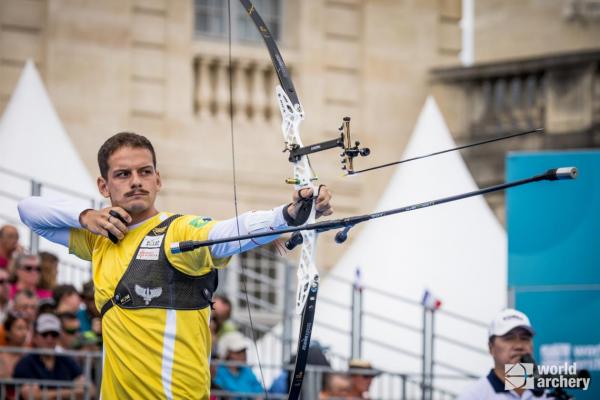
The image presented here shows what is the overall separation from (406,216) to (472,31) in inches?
298

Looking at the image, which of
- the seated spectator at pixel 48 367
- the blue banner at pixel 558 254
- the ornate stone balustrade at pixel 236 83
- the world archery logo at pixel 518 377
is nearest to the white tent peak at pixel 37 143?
the ornate stone balustrade at pixel 236 83

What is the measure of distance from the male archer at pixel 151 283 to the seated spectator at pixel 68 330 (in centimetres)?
566

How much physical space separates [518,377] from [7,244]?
6.38 meters

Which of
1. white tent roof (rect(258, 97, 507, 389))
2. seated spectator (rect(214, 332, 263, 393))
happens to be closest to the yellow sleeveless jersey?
seated spectator (rect(214, 332, 263, 393))

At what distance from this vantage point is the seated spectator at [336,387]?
12.2 m

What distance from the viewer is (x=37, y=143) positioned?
1620cm

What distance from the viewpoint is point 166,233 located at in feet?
22.4

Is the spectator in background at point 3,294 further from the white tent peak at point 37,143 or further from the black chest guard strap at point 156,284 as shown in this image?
the black chest guard strap at point 156,284

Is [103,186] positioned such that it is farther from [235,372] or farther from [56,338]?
[235,372]

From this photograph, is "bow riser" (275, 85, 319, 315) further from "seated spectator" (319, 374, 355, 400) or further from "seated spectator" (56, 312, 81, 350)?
"seated spectator" (56, 312, 81, 350)

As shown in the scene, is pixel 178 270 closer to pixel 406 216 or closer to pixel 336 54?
pixel 406 216

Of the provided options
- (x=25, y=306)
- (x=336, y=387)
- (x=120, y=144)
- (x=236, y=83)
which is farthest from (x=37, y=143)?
(x=120, y=144)

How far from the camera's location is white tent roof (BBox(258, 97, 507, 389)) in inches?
605

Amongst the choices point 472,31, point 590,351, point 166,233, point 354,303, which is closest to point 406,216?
point 354,303
